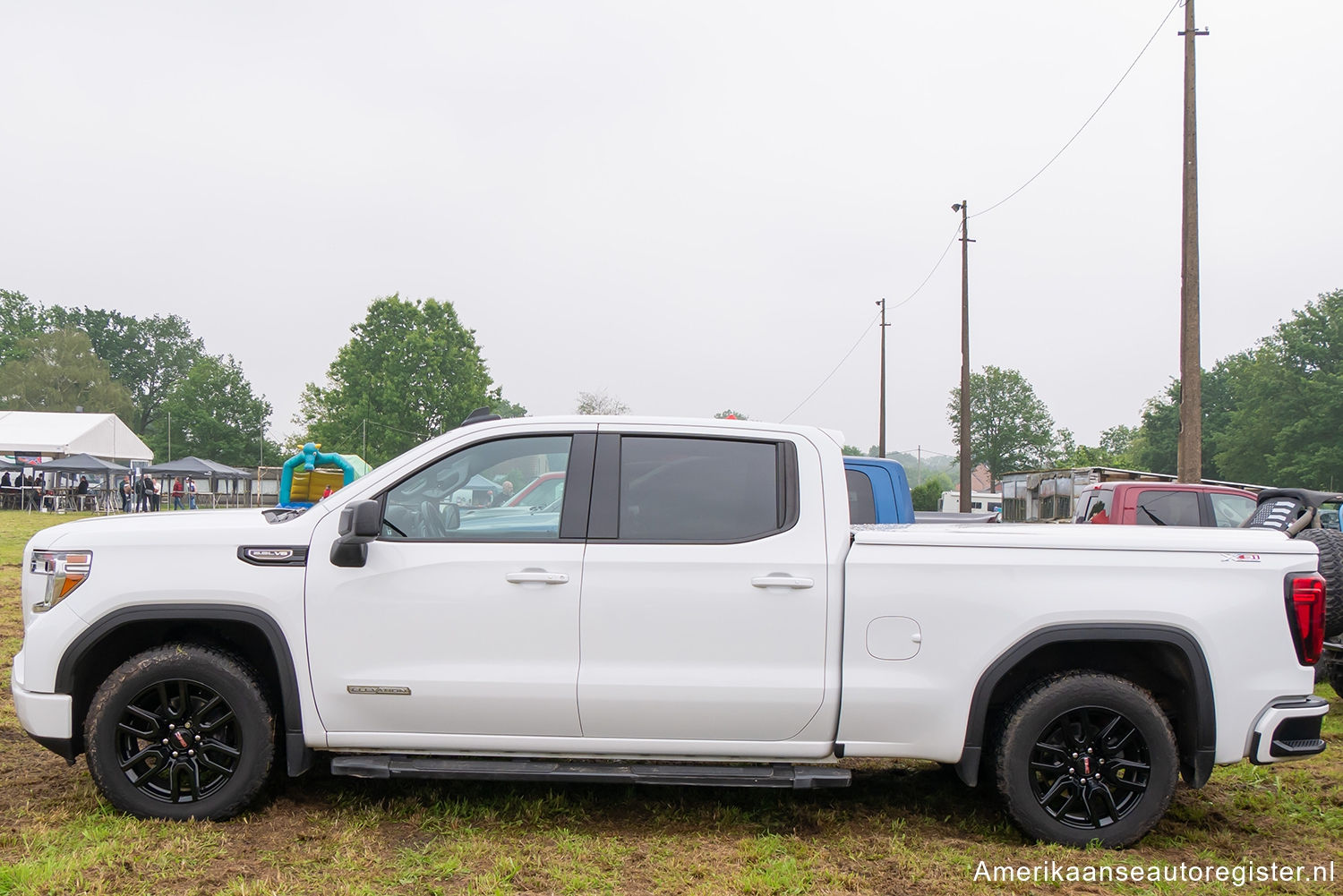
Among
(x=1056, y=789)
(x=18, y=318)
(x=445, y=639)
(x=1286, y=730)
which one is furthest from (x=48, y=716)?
(x=18, y=318)

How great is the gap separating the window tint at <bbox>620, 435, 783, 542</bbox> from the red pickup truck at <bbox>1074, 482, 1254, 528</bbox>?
8.63 m

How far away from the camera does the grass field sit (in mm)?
3641

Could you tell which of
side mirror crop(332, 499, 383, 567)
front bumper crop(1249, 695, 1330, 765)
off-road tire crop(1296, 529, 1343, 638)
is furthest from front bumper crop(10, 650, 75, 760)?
off-road tire crop(1296, 529, 1343, 638)

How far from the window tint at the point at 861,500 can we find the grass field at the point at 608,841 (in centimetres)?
258

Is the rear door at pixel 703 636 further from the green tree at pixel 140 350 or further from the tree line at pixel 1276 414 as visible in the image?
the green tree at pixel 140 350

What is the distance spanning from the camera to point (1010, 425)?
320ft

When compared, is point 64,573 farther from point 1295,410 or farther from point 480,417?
point 1295,410

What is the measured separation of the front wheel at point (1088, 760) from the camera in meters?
3.97

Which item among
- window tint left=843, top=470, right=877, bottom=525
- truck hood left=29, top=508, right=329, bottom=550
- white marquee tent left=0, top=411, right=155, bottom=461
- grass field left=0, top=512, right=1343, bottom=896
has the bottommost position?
grass field left=0, top=512, right=1343, bottom=896

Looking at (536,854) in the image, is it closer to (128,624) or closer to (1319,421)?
(128,624)

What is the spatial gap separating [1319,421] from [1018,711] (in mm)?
65740

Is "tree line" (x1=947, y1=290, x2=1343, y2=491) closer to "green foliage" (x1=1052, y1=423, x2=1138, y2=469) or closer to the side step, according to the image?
"green foliage" (x1=1052, y1=423, x2=1138, y2=469)

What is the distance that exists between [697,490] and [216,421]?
311 feet

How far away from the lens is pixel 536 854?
390 cm
